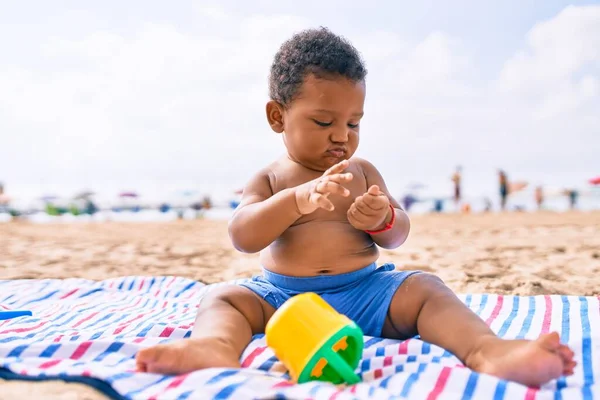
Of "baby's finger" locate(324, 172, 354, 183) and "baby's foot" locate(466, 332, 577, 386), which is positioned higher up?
"baby's finger" locate(324, 172, 354, 183)

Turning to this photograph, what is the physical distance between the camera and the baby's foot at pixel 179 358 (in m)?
1.46

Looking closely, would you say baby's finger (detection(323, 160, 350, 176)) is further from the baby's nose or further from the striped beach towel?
the striped beach towel

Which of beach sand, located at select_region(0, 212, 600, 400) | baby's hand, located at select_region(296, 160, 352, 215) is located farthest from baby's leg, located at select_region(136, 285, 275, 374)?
beach sand, located at select_region(0, 212, 600, 400)

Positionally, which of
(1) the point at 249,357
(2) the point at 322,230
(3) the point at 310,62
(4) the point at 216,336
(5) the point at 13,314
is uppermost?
(3) the point at 310,62

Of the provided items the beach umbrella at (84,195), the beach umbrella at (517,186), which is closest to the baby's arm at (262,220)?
the beach umbrella at (517,186)

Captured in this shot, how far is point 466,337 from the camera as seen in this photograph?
63.0 inches

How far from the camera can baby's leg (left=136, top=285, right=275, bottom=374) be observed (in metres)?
1.46

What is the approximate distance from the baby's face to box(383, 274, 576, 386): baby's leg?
54cm

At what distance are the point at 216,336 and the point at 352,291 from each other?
58 centimetres

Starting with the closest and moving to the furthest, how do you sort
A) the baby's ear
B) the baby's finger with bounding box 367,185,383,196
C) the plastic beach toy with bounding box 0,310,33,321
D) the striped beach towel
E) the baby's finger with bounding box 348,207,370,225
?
1. the striped beach towel
2. the baby's finger with bounding box 367,185,383,196
3. the baby's finger with bounding box 348,207,370,225
4. the baby's ear
5. the plastic beach toy with bounding box 0,310,33,321

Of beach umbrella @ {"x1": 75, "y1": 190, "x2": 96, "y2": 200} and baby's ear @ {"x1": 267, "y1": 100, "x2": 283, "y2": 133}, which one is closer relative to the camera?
baby's ear @ {"x1": 267, "y1": 100, "x2": 283, "y2": 133}

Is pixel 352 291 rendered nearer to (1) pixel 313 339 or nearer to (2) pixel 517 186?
(1) pixel 313 339

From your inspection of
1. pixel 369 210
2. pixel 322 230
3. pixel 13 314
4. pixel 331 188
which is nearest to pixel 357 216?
pixel 369 210

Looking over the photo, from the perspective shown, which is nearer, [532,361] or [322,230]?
[532,361]
